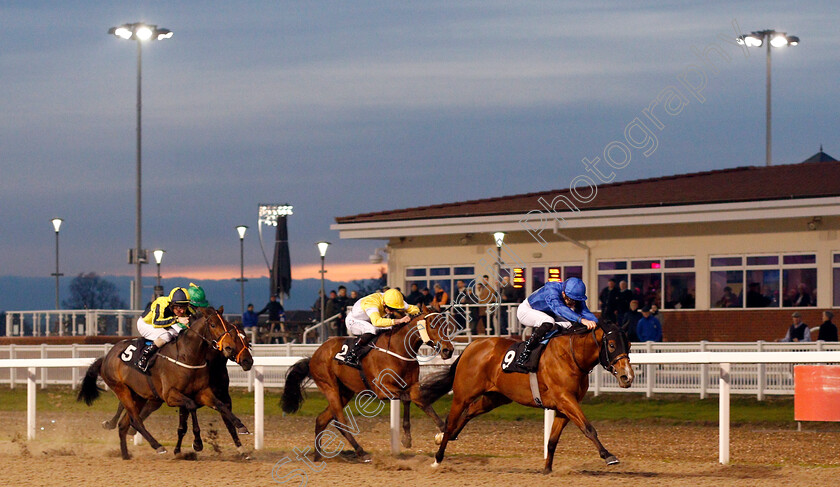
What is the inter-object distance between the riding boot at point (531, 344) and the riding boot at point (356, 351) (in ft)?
6.04

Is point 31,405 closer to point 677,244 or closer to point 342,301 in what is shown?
point 342,301

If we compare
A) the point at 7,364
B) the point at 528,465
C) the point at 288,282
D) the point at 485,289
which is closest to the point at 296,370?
the point at 528,465

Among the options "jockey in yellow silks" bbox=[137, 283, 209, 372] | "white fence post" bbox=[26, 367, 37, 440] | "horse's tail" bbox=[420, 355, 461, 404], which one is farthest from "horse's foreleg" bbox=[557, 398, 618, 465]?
"white fence post" bbox=[26, 367, 37, 440]

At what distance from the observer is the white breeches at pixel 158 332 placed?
10.7 metres

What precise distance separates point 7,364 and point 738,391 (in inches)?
369

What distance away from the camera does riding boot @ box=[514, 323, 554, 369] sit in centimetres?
896

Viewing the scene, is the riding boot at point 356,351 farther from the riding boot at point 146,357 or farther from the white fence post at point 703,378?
the white fence post at point 703,378

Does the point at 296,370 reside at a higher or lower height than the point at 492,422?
higher

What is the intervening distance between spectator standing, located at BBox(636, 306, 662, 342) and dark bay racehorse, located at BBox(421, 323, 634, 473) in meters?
8.14

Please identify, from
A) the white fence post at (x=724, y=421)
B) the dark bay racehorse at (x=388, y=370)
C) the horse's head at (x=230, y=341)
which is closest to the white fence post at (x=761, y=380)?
the white fence post at (x=724, y=421)

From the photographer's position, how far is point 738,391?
15664mm

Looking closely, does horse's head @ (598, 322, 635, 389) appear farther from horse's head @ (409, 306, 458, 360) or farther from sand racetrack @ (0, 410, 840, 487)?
horse's head @ (409, 306, 458, 360)

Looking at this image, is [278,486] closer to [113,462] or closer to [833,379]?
[113,462]

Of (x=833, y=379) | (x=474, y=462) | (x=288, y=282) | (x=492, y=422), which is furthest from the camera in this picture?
(x=288, y=282)
